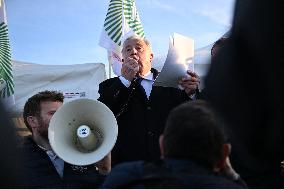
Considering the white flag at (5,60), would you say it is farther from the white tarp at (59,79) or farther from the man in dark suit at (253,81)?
the man in dark suit at (253,81)

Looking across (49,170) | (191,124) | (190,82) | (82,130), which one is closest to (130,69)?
(190,82)

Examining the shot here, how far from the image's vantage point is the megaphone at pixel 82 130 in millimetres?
2727

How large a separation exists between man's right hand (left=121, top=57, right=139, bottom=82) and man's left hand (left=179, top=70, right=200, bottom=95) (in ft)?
1.06

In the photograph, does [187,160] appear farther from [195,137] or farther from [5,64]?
[5,64]

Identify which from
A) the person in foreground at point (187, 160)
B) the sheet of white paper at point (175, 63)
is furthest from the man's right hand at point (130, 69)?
the person in foreground at point (187, 160)

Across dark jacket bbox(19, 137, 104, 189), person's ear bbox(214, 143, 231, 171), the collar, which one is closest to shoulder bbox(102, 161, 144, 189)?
→ person's ear bbox(214, 143, 231, 171)

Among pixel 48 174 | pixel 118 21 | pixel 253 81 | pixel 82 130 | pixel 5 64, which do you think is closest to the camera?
pixel 253 81

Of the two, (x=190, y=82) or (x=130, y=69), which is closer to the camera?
(x=190, y=82)

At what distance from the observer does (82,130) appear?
9.27 ft

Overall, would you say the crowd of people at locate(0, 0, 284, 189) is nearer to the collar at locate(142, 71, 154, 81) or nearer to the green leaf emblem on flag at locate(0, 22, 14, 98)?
the collar at locate(142, 71, 154, 81)

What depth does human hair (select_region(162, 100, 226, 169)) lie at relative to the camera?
163cm

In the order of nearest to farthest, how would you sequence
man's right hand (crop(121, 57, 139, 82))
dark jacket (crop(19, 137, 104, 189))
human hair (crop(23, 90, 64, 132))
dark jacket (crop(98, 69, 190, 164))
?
dark jacket (crop(19, 137, 104, 189)) < dark jacket (crop(98, 69, 190, 164)) < man's right hand (crop(121, 57, 139, 82)) < human hair (crop(23, 90, 64, 132))

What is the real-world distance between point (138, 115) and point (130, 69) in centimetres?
32

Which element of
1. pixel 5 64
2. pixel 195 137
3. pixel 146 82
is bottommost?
pixel 5 64
